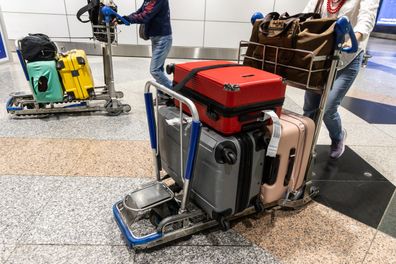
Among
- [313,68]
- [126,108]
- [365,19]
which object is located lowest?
[126,108]

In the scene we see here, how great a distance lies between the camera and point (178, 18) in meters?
6.41

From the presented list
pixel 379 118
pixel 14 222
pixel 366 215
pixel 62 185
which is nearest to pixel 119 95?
pixel 62 185

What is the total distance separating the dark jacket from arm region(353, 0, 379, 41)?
82.3 inches

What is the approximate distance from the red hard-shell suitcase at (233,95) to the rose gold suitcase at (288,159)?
164mm

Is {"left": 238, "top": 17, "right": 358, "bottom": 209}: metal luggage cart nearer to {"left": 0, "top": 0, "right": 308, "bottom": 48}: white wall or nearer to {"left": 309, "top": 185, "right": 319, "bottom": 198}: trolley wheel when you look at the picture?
{"left": 309, "top": 185, "right": 319, "bottom": 198}: trolley wheel

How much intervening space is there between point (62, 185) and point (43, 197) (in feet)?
0.53

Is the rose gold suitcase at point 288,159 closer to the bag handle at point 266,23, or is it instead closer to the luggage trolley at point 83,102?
the bag handle at point 266,23

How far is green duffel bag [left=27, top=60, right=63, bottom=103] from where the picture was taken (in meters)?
2.95

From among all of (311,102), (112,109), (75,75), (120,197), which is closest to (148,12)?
(75,75)

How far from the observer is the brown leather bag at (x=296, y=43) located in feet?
5.05

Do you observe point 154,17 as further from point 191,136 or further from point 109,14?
point 191,136

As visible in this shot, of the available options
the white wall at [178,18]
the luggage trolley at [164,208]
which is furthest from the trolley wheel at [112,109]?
the white wall at [178,18]

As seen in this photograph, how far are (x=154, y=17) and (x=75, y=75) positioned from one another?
3.55 ft

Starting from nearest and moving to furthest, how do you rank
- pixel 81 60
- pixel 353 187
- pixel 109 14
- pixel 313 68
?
pixel 313 68, pixel 353 187, pixel 109 14, pixel 81 60
